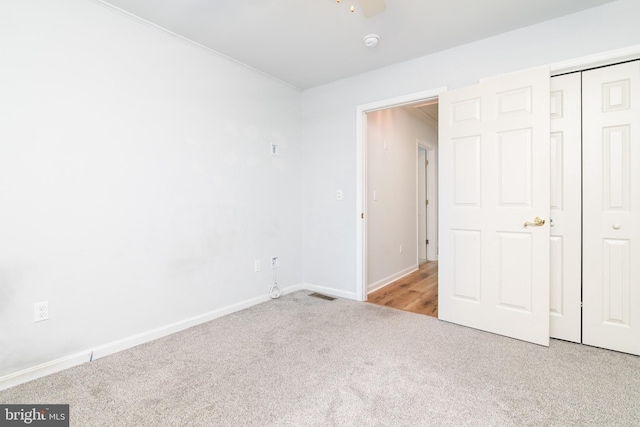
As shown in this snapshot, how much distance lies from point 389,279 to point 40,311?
11.5 feet

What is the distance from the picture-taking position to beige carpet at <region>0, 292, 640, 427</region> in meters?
1.50

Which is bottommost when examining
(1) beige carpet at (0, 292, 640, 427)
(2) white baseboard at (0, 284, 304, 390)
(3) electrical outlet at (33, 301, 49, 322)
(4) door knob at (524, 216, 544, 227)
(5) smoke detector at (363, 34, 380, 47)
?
(1) beige carpet at (0, 292, 640, 427)

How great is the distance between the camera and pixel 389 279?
4.13 meters

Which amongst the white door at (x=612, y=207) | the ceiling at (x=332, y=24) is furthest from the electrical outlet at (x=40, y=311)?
the white door at (x=612, y=207)

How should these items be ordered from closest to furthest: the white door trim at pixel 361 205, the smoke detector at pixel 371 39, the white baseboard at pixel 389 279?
1. the smoke detector at pixel 371 39
2. the white door trim at pixel 361 205
3. the white baseboard at pixel 389 279

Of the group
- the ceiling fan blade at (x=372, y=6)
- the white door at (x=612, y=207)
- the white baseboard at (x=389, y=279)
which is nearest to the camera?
the ceiling fan blade at (x=372, y=6)

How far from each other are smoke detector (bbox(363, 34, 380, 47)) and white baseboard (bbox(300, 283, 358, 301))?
2498mm

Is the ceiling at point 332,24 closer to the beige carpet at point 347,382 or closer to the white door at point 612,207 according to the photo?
the white door at point 612,207

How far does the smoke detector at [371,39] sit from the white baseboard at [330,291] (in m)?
2.50

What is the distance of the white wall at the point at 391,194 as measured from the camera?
3.76 meters

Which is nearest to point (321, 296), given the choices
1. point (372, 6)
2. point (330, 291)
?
point (330, 291)

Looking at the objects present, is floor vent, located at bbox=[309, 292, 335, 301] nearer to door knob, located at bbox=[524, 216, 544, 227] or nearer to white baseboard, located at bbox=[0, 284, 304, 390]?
white baseboard, located at bbox=[0, 284, 304, 390]

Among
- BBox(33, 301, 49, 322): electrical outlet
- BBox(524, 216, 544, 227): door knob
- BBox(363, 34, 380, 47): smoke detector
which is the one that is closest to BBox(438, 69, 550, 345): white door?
BBox(524, 216, 544, 227): door knob

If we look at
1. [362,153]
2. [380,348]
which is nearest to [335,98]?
[362,153]
